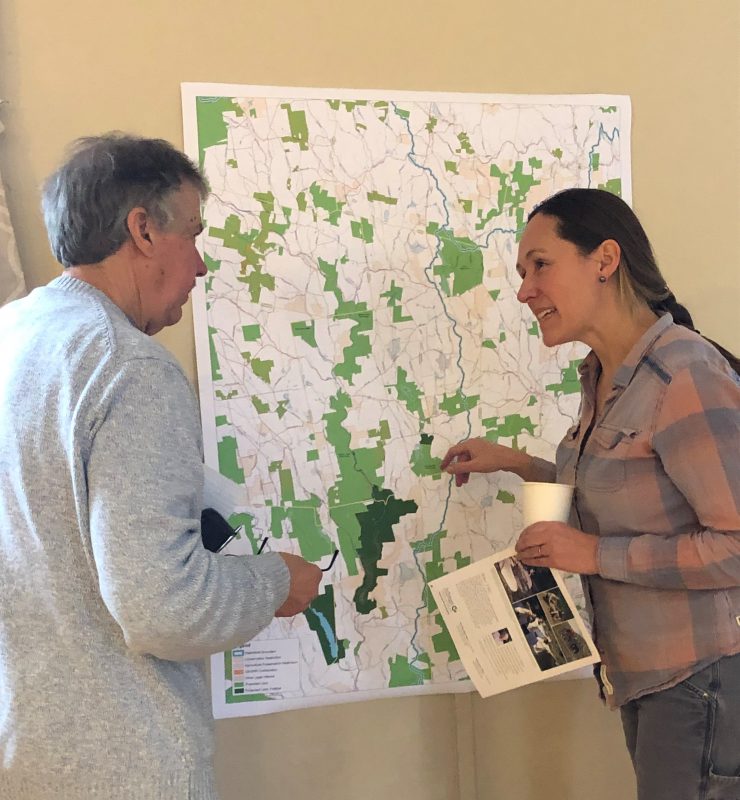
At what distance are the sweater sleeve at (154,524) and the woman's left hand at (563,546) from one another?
0.51m

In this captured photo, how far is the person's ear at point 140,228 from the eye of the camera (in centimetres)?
108

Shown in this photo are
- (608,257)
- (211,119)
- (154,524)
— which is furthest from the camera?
(211,119)

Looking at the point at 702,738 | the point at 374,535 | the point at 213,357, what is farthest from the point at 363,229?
the point at 702,738

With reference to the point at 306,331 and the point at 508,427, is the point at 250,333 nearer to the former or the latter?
the point at 306,331

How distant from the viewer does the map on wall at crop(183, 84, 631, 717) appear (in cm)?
162

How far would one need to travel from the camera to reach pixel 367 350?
66.6 inches

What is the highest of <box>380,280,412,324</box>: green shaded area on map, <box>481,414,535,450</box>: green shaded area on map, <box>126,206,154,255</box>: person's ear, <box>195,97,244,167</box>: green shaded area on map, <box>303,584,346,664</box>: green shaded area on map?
<box>195,97,244,167</box>: green shaded area on map

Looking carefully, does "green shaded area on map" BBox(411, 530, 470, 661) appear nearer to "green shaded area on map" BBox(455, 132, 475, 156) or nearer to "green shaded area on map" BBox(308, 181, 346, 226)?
"green shaded area on map" BBox(308, 181, 346, 226)

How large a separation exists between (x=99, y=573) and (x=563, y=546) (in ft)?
2.32

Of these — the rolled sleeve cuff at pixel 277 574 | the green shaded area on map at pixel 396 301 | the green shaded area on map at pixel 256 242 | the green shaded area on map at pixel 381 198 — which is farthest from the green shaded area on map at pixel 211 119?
the rolled sleeve cuff at pixel 277 574

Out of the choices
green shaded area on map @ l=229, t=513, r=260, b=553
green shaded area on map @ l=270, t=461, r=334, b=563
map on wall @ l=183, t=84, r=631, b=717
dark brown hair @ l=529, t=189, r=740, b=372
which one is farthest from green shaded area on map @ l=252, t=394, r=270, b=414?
dark brown hair @ l=529, t=189, r=740, b=372

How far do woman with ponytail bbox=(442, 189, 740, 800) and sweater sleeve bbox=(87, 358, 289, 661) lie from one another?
22.2 inches

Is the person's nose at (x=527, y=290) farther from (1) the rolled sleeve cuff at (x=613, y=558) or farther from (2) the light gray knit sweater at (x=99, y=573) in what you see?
(2) the light gray knit sweater at (x=99, y=573)

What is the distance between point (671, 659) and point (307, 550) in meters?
0.75
